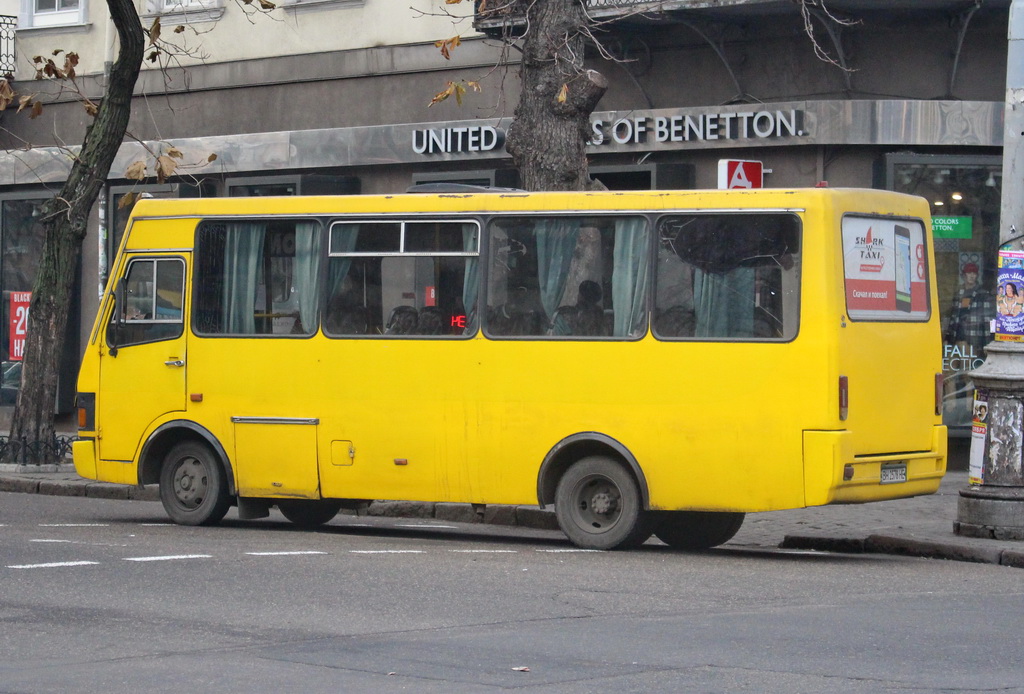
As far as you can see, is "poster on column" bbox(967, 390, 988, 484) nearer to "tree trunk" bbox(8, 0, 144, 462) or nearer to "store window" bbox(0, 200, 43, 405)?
"tree trunk" bbox(8, 0, 144, 462)

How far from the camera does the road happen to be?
7.16 metres

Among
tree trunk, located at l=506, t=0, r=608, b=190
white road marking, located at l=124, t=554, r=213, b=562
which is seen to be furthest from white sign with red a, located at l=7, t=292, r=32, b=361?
white road marking, located at l=124, t=554, r=213, b=562

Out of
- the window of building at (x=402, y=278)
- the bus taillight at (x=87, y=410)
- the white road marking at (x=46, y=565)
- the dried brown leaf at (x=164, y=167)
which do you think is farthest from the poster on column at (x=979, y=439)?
the dried brown leaf at (x=164, y=167)

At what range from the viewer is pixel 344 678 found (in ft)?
23.3

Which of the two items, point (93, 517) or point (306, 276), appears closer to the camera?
point (306, 276)

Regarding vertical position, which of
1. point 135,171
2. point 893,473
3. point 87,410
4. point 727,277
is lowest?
→ point 893,473

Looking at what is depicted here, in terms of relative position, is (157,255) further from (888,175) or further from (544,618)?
(888,175)

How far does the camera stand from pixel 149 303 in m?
14.4

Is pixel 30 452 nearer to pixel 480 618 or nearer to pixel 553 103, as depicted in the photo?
pixel 553 103

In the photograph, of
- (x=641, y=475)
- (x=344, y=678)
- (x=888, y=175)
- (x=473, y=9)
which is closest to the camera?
(x=344, y=678)

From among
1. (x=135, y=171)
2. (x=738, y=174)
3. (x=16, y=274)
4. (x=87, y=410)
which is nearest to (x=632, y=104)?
(x=738, y=174)

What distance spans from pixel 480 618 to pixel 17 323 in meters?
19.8

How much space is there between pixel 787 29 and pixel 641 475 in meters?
8.53

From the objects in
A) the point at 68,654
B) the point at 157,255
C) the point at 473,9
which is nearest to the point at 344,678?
the point at 68,654
